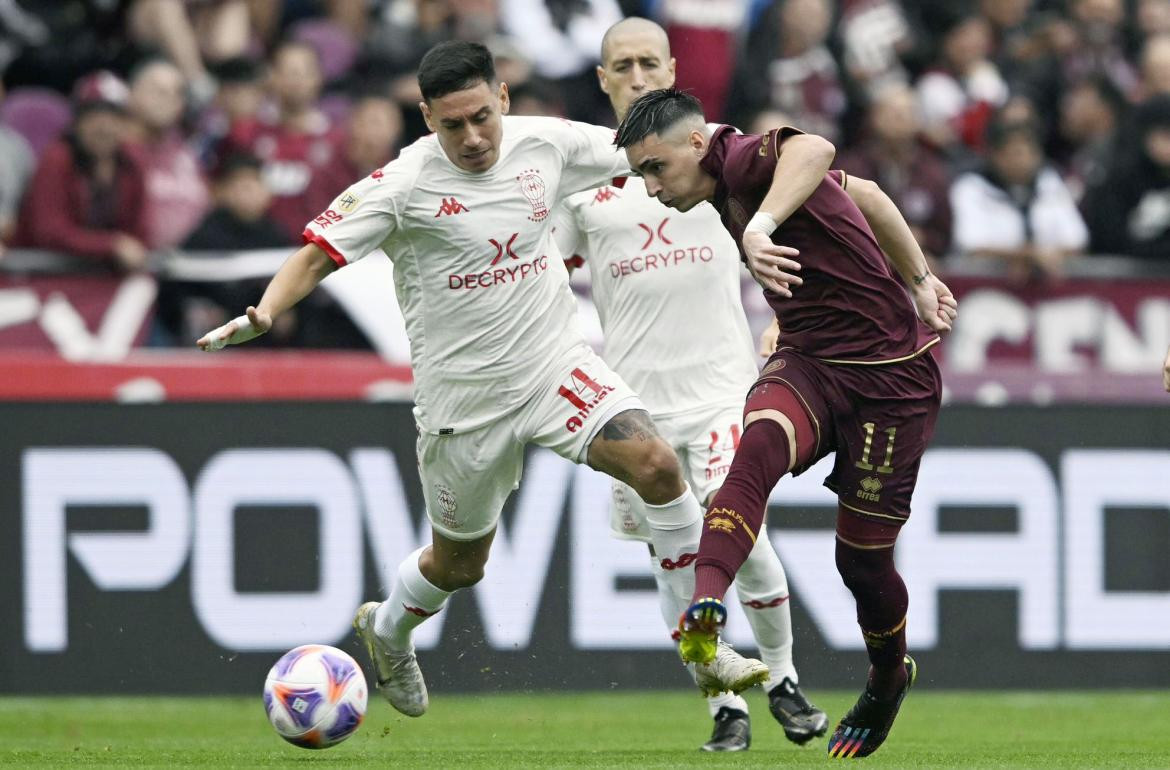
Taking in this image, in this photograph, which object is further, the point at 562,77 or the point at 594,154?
the point at 562,77

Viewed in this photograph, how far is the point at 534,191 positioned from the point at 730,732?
264 centimetres

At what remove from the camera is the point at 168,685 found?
11531 mm

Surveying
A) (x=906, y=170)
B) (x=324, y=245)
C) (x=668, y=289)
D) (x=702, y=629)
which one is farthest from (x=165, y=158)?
(x=702, y=629)

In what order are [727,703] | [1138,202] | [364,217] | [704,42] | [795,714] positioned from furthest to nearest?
[704,42] < [1138,202] < [727,703] < [795,714] < [364,217]

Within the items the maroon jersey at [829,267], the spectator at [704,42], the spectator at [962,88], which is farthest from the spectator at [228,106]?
the maroon jersey at [829,267]

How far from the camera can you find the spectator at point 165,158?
1367 centimetres

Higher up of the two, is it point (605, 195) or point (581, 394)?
point (605, 195)

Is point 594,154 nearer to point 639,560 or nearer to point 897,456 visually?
point 897,456

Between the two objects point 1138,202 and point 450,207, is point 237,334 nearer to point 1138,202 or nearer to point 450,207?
point 450,207

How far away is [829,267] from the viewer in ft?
25.5

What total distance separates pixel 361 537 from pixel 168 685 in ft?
4.59

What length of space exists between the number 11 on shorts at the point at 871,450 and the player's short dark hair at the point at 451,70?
2.16 metres

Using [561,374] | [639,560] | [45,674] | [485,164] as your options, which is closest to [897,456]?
[561,374]

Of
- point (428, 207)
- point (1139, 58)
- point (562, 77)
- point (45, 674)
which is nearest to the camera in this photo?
point (428, 207)
